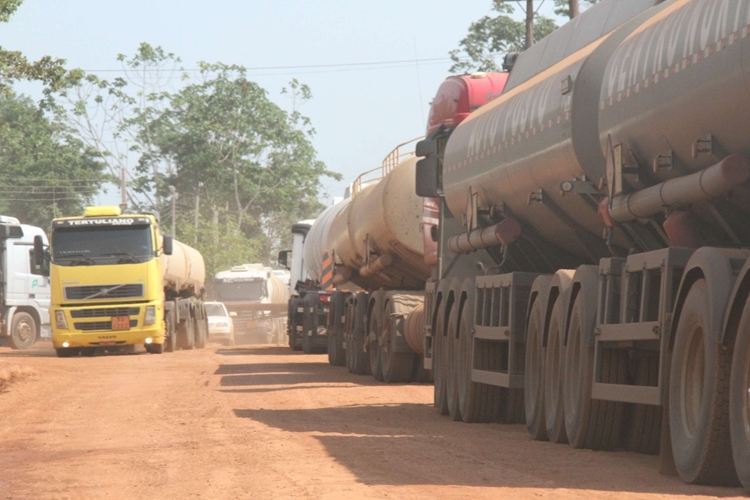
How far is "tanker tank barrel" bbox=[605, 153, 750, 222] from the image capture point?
795 cm

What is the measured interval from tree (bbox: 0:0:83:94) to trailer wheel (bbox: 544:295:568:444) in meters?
16.0

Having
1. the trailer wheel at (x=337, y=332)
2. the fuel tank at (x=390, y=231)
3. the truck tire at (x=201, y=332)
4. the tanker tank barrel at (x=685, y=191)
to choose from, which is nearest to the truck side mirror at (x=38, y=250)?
the trailer wheel at (x=337, y=332)

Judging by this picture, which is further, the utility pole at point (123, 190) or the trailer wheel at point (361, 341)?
the utility pole at point (123, 190)

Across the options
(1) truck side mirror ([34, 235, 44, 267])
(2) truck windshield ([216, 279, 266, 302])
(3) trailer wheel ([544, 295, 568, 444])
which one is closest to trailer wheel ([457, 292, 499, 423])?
(3) trailer wheel ([544, 295, 568, 444])

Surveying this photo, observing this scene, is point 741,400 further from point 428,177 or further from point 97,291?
point 97,291

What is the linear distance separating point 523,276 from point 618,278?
8.60 ft

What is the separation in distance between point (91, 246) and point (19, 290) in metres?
5.90

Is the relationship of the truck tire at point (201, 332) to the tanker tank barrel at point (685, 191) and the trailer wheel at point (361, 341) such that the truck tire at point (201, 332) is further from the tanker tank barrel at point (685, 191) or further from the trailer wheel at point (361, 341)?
the tanker tank barrel at point (685, 191)

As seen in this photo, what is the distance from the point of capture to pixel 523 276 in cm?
1225

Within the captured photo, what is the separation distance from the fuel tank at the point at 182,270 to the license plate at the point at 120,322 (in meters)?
2.61

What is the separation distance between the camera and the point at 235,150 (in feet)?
259

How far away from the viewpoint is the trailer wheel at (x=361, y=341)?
75.3 ft

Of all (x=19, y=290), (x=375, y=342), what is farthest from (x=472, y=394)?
(x=19, y=290)

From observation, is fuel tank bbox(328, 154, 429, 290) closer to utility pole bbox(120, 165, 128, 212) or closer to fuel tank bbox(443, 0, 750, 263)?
fuel tank bbox(443, 0, 750, 263)
